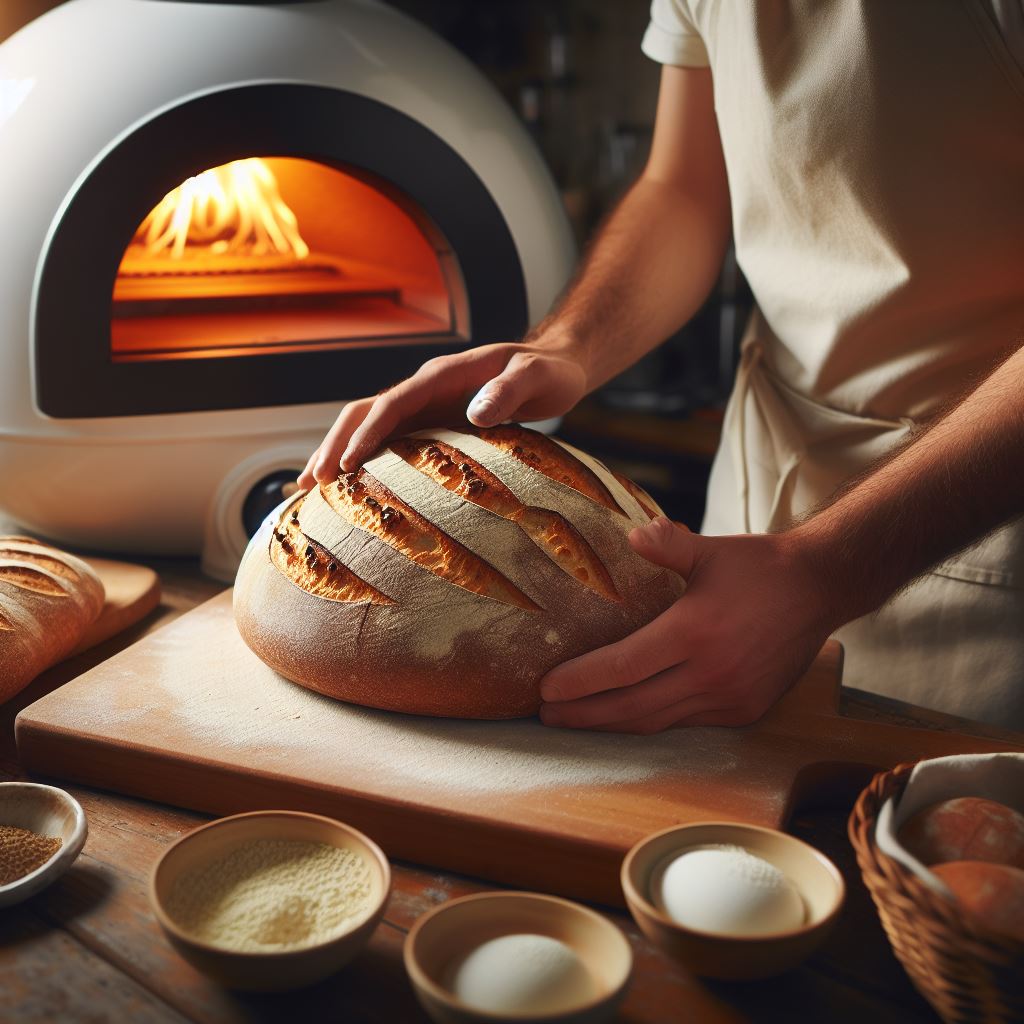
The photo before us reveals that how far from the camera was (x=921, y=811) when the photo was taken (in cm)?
75

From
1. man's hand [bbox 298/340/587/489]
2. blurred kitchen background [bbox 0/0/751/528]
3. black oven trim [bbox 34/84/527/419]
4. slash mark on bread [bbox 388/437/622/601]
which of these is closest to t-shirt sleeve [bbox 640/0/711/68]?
black oven trim [bbox 34/84/527/419]

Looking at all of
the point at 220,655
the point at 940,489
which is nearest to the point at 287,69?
the point at 220,655

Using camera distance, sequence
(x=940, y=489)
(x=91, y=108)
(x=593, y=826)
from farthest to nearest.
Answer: (x=91, y=108)
(x=940, y=489)
(x=593, y=826)

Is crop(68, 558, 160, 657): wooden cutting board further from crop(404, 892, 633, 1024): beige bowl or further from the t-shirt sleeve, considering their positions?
the t-shirt sleeve

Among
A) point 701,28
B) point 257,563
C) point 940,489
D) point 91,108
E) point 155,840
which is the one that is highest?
point 701,28

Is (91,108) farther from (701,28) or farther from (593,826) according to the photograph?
(593,826)

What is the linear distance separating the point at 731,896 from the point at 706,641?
1.00 feet

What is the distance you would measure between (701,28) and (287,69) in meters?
0.54

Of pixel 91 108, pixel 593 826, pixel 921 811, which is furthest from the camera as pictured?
pixel 91 108

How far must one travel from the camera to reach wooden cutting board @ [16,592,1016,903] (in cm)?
87

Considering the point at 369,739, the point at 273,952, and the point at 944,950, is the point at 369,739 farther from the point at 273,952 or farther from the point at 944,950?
the point at 944,950

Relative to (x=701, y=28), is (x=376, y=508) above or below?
below

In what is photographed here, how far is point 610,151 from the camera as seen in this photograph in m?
2.93


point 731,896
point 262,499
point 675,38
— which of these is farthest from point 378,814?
point 675,38
